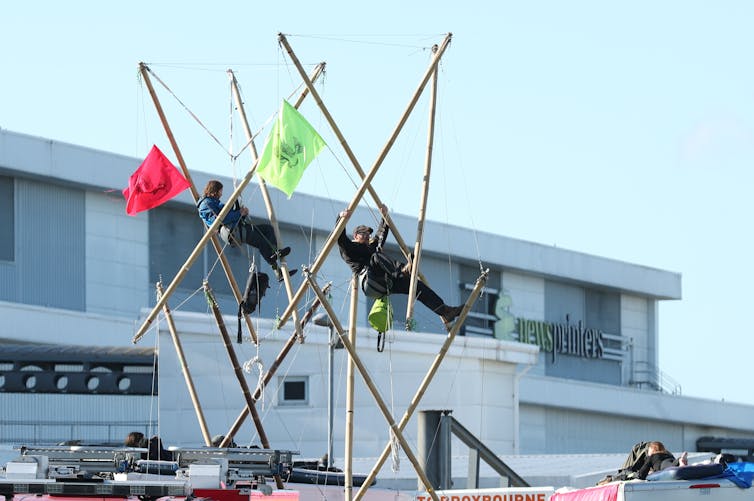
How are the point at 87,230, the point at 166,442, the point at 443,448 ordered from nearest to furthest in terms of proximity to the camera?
the point at 443,448
the point at 166,442
the point at 87,230

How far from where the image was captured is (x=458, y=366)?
48031mm

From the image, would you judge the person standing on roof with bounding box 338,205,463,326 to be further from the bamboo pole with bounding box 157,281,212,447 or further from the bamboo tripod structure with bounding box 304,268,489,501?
the bamboo pole with bounding box 157,281,212,447

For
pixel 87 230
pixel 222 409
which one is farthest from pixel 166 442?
pixel 87 230

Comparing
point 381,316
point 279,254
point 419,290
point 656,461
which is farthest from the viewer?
point 279,254

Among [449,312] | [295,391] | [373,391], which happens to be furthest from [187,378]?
[295,391]

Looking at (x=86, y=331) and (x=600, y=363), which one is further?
(x=600, y=363)

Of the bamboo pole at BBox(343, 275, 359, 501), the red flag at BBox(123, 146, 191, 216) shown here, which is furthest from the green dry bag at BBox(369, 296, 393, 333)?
the red flag at BBox(123, 146, 191, 216)

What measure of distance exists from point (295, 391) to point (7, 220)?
510 inches

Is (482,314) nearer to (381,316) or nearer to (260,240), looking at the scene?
(260,240)

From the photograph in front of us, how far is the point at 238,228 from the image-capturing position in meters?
25.9

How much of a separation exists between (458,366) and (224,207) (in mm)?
23397

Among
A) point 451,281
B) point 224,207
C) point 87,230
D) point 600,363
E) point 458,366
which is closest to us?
point 224,207

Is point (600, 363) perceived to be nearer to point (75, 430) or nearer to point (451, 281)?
point (451, 281)

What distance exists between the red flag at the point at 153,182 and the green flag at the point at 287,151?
293cm
